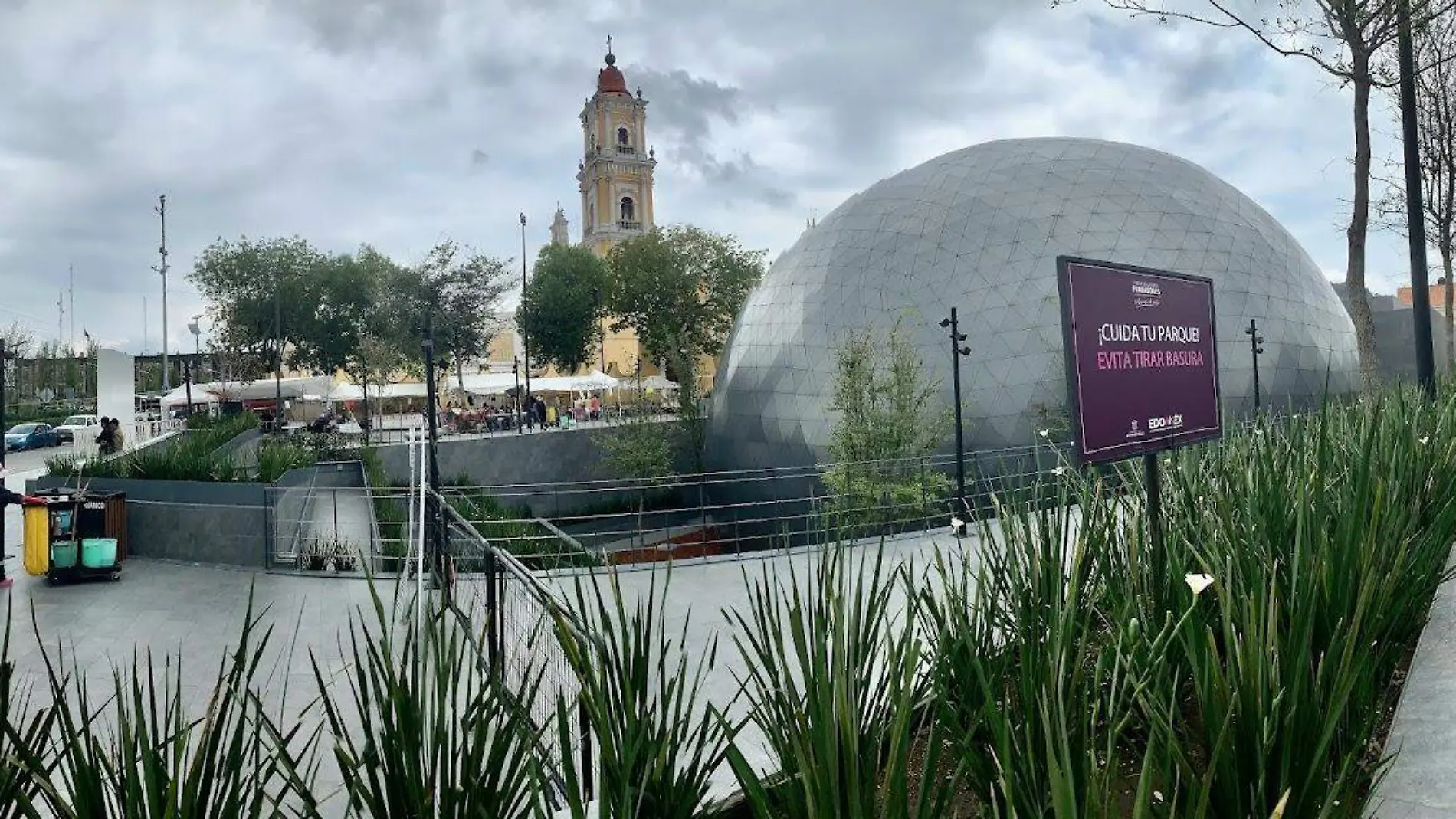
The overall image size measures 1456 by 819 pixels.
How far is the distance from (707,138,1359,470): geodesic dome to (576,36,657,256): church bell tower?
4961 centimetres

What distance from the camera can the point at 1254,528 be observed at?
13.2 ft

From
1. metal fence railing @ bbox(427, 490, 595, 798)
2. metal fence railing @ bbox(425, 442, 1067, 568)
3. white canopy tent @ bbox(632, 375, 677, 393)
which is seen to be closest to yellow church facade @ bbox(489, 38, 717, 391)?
white canopy tent @ bbox(632, 375, 677, 393)

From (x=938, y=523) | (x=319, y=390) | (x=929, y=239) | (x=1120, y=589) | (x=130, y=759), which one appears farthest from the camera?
(x=319, y=390)

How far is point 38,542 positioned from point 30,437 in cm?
3146

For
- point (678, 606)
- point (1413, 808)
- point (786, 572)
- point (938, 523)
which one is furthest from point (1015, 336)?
point (1413, 808)

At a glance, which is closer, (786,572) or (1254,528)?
(1254,528)

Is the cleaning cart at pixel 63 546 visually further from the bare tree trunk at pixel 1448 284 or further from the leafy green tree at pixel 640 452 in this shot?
the bare tree trunk at pixel 1448 284

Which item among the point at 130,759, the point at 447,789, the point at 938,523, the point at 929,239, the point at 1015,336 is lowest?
the point at 938,523

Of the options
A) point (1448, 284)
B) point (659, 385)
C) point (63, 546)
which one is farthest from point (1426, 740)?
point (659, 385)

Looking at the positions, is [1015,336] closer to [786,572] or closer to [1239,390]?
[1239,390]

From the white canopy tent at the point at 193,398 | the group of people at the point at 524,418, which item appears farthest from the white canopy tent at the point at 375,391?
the white canopy tent at the point at 193,398

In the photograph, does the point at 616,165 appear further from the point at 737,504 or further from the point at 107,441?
the point at 737,504

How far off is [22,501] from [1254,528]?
39.5 ft

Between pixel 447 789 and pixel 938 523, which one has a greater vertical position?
pixel 447 789
